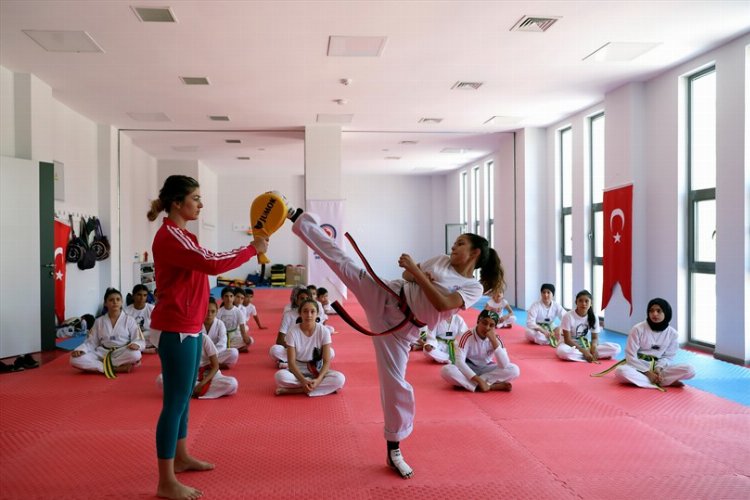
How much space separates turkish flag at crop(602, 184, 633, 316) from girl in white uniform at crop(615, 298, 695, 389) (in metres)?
2.66

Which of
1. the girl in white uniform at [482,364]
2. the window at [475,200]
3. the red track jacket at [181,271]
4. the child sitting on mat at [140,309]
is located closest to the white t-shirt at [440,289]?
the red track jacket at [181,271]

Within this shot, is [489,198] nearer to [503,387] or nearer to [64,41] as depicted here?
[503,387]

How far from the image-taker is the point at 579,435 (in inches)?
144

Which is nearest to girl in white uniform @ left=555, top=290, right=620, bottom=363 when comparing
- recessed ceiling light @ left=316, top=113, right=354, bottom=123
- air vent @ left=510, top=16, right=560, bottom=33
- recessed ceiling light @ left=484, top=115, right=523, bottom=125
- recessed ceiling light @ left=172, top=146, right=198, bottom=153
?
air vent @ left=510, top=16, right=560, bottom=33

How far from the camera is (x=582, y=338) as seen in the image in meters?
6.33

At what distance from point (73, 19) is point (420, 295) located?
4.64 m

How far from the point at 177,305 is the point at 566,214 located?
9.06 m

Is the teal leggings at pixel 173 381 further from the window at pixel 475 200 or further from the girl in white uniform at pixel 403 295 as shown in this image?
the window at pixel 475 200

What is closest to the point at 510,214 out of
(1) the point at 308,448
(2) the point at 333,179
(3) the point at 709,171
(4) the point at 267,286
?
(2) the point at 333,179

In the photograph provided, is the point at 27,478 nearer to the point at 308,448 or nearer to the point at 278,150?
the point at 308,448

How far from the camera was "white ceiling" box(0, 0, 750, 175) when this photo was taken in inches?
204

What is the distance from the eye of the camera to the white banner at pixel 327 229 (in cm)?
1001

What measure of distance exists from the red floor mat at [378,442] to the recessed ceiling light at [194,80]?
12.7ft

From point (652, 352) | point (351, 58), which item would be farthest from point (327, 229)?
point (652, 352)
